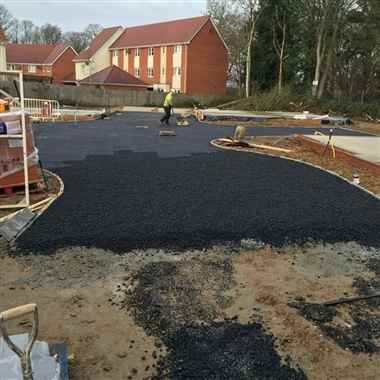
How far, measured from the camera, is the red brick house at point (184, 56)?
143 ft

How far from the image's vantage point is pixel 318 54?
3262 cm

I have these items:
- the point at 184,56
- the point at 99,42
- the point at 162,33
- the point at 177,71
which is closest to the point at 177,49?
the point at 184,56

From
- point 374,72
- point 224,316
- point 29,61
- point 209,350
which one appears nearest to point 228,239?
point 224,316

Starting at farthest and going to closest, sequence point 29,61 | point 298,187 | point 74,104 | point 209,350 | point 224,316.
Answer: point 29,61 → point 74,104 → point 298,187 → point 224,316 → point 209,350

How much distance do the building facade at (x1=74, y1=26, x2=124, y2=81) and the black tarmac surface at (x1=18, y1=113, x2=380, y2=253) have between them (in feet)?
149

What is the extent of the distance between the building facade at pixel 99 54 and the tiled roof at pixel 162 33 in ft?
2.62

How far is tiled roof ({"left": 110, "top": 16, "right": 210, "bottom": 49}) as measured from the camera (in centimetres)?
4359

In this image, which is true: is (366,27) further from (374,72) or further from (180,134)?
(180,134)

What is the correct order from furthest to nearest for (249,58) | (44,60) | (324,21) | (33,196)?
1. (44,60)
2. (249,58)
3. (324,21)
4. (33,196)

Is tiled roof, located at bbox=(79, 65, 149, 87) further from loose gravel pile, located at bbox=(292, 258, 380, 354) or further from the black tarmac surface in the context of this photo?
loose gravel pile, located at bbox=(292, 258, 380, 354)

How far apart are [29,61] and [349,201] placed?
6415 cm

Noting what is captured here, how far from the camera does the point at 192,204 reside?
6.58m

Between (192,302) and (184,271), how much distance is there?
656mm

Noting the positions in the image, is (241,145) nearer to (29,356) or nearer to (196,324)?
(196,324)
